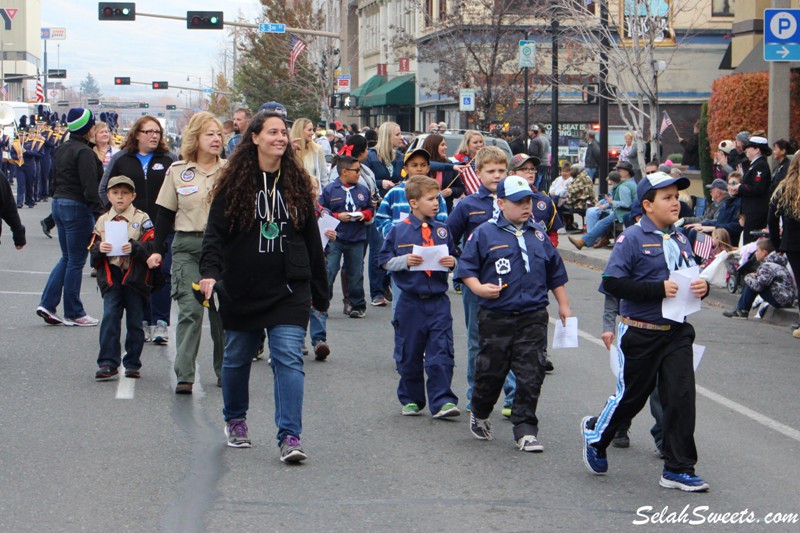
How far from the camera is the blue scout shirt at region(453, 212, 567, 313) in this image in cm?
751

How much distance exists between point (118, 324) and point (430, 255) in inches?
107

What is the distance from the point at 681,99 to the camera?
1811 inches

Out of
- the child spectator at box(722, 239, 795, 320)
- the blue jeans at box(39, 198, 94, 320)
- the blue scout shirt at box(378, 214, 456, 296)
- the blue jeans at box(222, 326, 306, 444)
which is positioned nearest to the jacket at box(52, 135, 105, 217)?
the blue jeans at box(39, 198, 94, 320)

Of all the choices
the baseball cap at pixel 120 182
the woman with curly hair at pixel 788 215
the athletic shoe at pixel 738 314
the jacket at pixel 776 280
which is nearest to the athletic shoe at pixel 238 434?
the baseball cap at pixel 120 182

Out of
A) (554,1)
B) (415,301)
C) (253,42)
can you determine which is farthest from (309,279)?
(253,42)

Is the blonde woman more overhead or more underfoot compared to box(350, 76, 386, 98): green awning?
more underfoot

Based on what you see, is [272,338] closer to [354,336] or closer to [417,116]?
[354,336]

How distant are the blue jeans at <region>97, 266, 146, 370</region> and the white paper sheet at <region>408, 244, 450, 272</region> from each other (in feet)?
8.30

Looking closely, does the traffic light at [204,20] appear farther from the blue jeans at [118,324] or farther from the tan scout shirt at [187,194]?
the tan scout shirt at [187,194]

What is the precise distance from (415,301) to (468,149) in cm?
370

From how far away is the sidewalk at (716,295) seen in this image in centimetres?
1391

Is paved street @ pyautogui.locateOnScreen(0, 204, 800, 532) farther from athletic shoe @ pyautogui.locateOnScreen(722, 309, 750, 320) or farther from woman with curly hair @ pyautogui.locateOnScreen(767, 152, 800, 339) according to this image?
athletic shoe @ pyautogui.locateOnScreen(722, 309, 750, 320)

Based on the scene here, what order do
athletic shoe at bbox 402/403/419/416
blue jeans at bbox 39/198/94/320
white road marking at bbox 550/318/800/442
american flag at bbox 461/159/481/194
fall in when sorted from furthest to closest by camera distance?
blue jeans at bbox 39/198/94/320 < american flag at bbox 461/159/481/194 < athletic shoe at bbox 402/403/419/416 < white road marking at bbox 550/318/800/442

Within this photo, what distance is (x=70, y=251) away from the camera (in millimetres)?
11992
